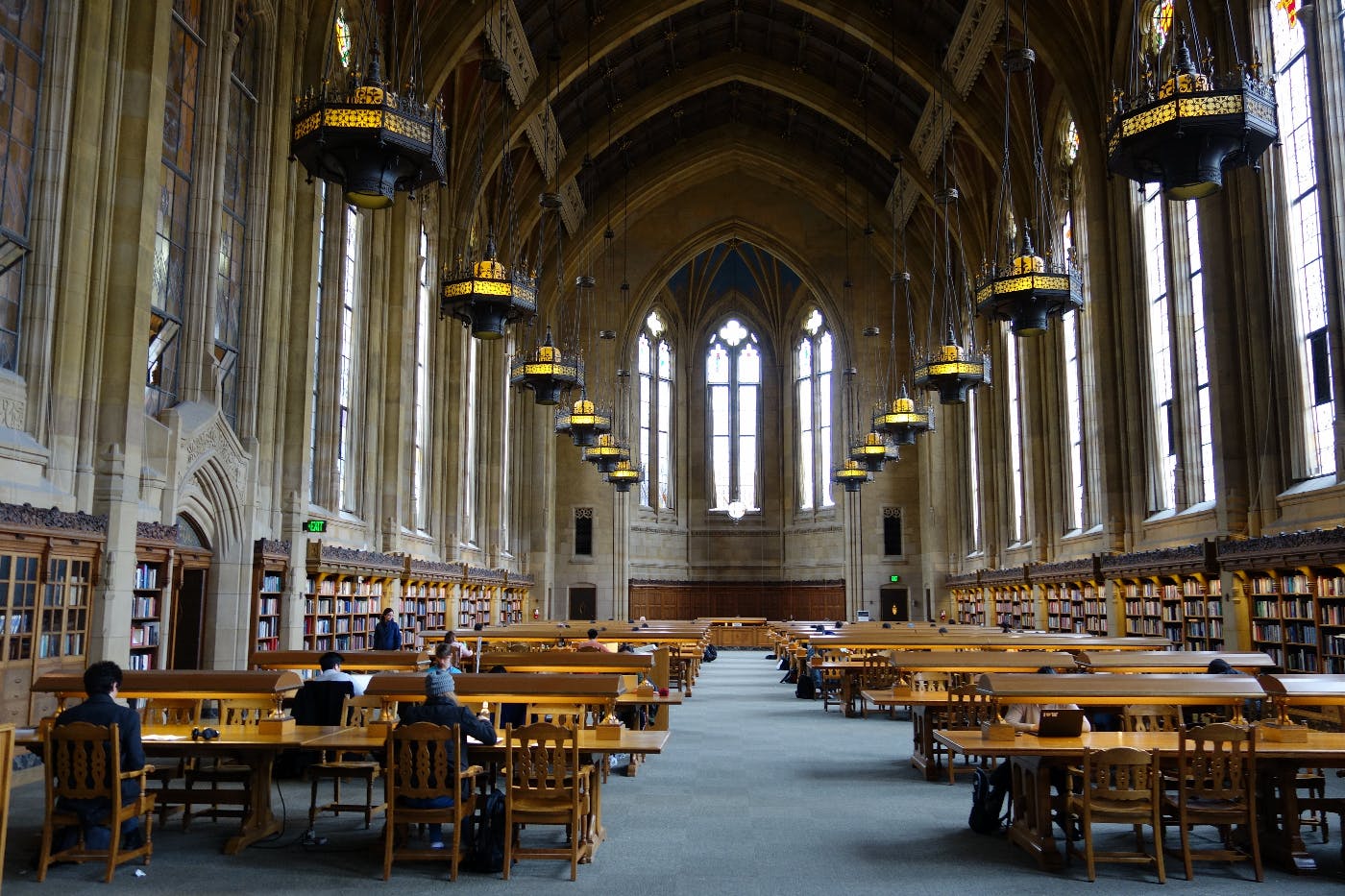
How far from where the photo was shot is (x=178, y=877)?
19.3ft

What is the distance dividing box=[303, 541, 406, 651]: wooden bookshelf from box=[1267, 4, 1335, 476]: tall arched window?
42.6 ft

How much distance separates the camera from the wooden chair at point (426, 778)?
5918 millimetres

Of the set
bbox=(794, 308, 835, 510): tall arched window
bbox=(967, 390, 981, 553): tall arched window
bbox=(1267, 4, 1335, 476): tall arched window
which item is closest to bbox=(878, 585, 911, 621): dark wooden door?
bbox=(967, 390, 981, 553): tall arched window

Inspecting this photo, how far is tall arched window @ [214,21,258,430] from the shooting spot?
13.6 m

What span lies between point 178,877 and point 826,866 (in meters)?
3.47

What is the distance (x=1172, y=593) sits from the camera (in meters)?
16.4

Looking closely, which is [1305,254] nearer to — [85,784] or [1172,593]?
[1172,593]

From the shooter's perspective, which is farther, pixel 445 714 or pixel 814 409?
pixel 814 409

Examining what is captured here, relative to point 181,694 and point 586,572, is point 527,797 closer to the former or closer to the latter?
point 181,694

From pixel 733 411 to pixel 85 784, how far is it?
34193mm

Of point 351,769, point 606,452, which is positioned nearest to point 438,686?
point 351,769

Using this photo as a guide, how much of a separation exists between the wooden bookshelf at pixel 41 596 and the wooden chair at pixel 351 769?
113 inches

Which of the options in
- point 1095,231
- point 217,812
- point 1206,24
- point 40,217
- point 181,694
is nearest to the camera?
point 217,812

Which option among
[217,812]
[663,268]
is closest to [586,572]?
[663,268]
